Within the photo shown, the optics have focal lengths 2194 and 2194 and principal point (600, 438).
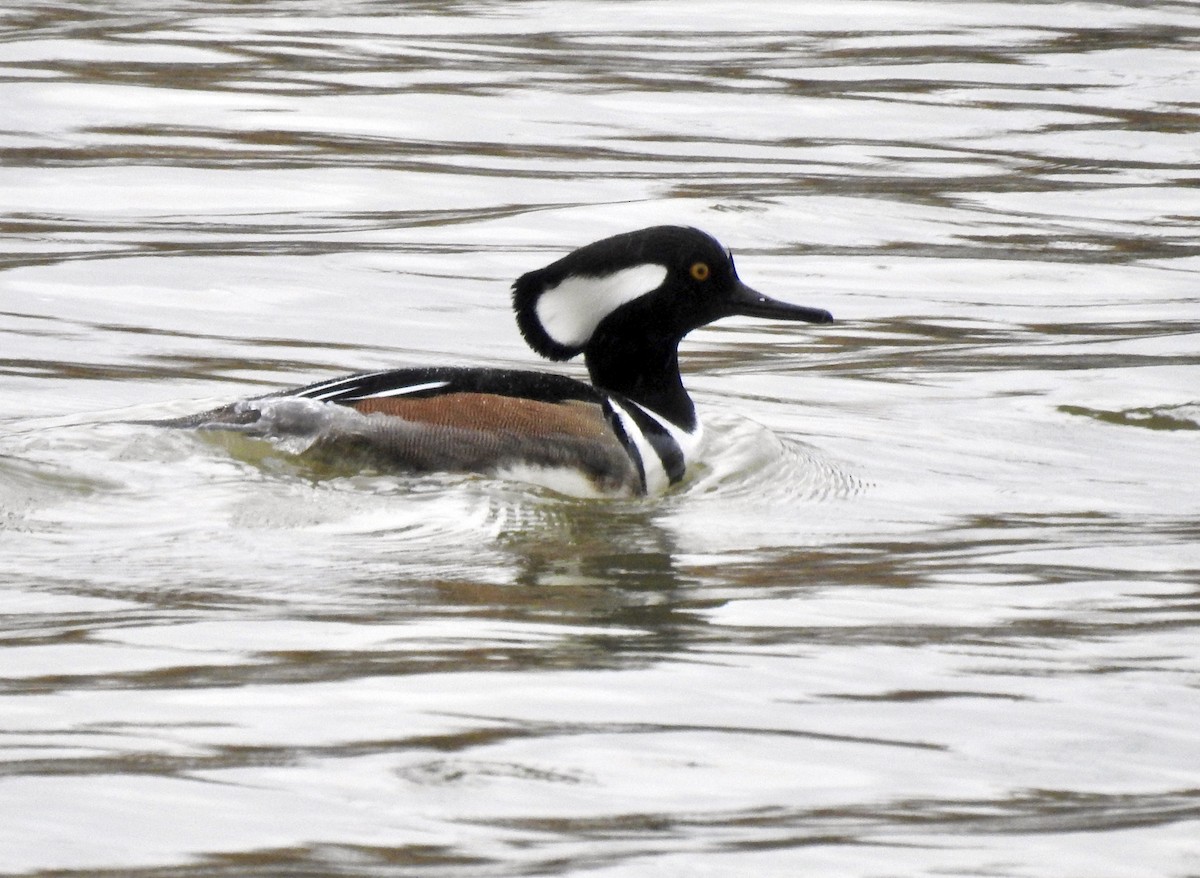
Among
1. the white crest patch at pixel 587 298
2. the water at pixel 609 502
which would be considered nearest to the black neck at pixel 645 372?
the white crest patch at pixel 587 298

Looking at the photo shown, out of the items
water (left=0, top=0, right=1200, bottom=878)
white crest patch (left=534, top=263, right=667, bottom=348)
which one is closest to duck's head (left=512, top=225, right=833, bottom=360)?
white crest patch (left=534, top=263, right=667, bottom=348)

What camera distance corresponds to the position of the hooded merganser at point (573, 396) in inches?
255

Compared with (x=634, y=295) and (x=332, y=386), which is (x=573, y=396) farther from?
(x=332, y=386)

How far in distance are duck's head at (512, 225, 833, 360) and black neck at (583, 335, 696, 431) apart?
1 centimetres

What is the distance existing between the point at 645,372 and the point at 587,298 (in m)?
0.41

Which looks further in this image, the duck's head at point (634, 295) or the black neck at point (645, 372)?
the black neck at point (645, 372)

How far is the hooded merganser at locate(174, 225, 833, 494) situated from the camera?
648 cm

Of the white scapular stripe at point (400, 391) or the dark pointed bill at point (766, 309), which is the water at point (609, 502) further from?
the dark pointed bill at point (766, 309)

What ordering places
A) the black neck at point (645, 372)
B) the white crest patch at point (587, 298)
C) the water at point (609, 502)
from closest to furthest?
the water at point (609, 502), the white crest patch at point (587, 298), the black neck at point (645, 372)

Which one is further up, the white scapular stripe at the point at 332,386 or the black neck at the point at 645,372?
the white scapular stripe at the point at 332,386

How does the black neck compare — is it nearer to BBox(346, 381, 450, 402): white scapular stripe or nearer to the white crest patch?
the white crest patch

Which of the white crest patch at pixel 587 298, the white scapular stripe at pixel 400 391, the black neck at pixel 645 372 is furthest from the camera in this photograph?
the black neck at pixel 645 372

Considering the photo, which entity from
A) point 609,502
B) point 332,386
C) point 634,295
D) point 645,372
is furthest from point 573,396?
point 332,386

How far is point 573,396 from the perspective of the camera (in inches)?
264
